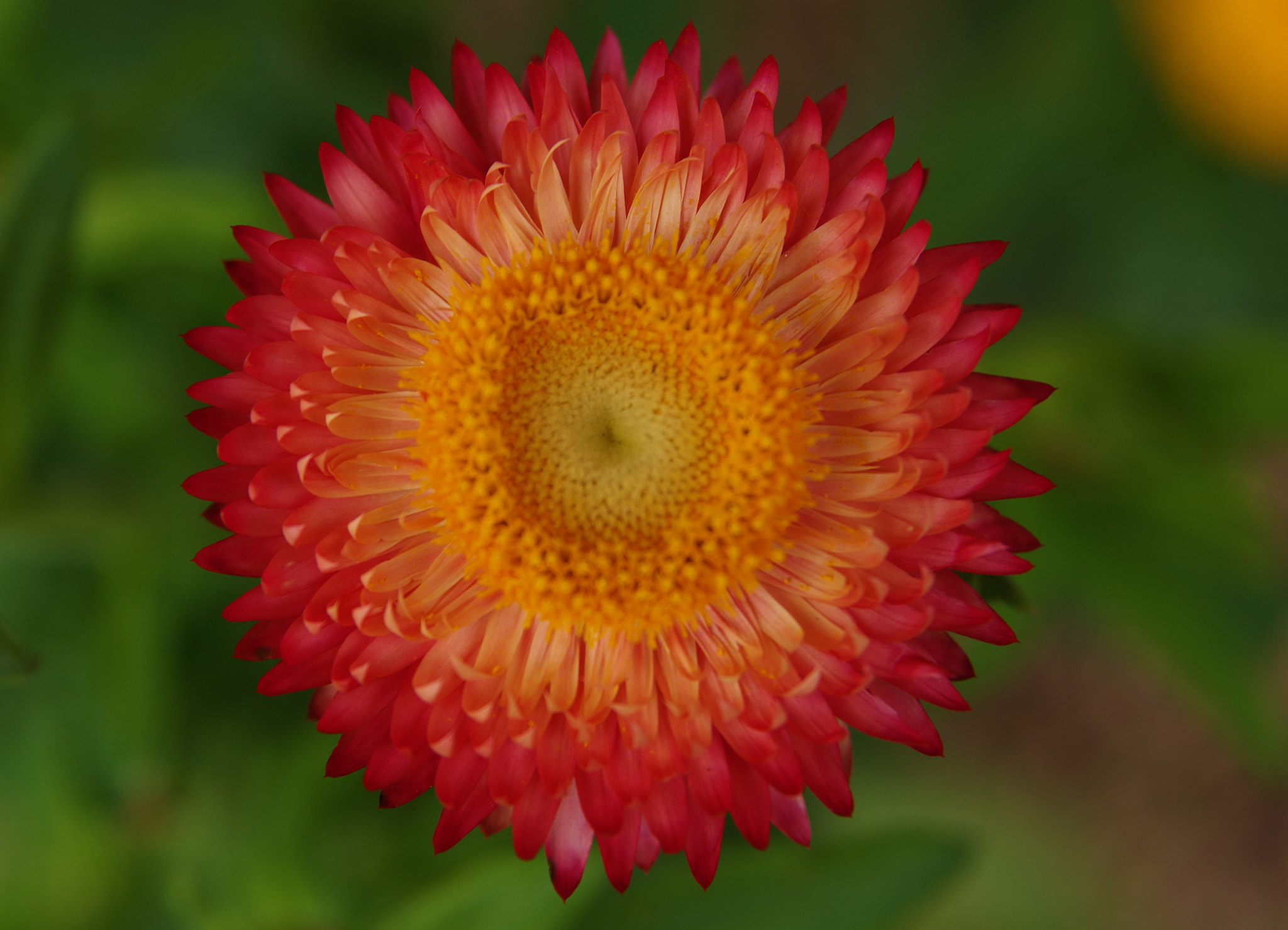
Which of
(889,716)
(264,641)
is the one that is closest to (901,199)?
(889,716)

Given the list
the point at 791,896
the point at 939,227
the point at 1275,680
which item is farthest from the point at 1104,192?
the point at 791,896

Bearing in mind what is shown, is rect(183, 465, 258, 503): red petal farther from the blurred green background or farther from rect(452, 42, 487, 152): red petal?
rect(452, 42, 487, 152): red petal

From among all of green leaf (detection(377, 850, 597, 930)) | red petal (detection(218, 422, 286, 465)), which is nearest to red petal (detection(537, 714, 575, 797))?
green leaf (detection(377, 850, 597, 930))

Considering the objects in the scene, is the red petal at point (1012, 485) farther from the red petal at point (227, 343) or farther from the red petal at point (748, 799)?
the red petal at point (227, 343)

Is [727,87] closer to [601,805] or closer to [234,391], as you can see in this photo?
[234,391]

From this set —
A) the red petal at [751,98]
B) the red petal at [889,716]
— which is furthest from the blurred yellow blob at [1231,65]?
the red petal at [889,716]

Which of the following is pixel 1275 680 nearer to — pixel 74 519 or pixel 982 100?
pixel 982 100
